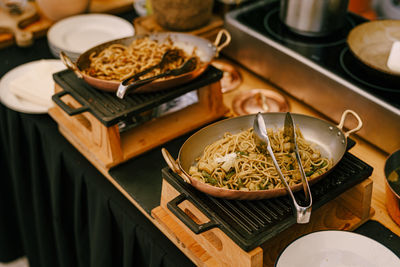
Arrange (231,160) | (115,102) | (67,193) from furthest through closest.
Result: (67,193), (115,102), (231,160)

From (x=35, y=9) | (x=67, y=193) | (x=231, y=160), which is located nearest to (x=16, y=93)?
(x=67, y=193)

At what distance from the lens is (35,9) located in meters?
2.52

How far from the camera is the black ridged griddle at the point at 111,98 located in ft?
4.72

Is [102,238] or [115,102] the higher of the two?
[115,102]

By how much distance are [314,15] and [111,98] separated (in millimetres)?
883

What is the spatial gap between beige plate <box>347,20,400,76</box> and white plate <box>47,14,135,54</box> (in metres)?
1.10

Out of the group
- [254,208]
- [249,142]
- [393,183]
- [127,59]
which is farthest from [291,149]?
[127,59]

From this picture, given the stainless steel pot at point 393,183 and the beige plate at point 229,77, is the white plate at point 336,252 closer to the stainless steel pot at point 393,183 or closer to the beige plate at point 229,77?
the stainless steel pot at point 393,183

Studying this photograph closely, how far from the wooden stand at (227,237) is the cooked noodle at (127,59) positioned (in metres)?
0.50

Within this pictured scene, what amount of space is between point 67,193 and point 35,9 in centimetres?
125

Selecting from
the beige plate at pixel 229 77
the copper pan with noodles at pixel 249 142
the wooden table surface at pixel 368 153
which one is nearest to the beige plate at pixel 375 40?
the wooden table surface at pixel 368 153

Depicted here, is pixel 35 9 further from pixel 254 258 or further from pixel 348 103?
pixel 254 258

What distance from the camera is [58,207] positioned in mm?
1780

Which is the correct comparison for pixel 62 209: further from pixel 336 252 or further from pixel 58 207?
pixel 336 252
